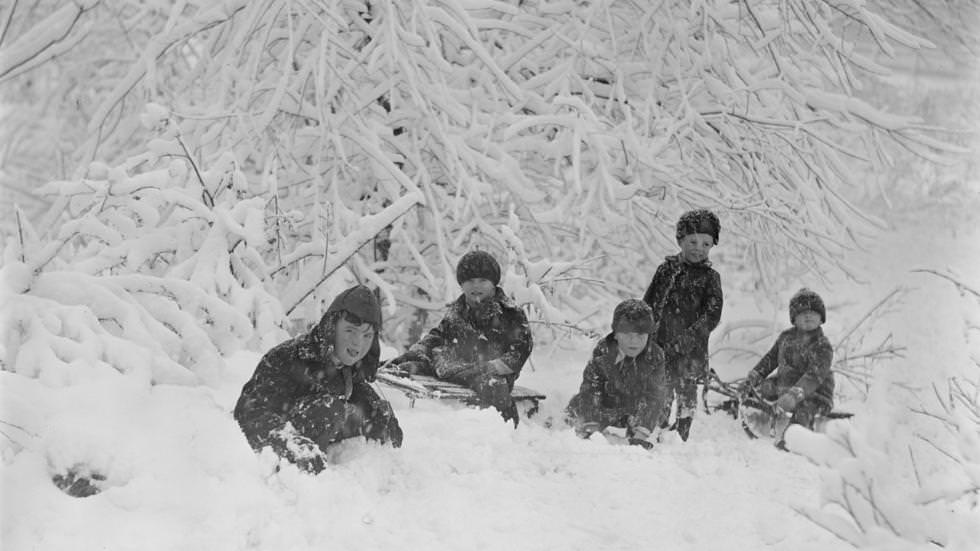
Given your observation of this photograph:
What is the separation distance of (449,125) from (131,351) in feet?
14.0

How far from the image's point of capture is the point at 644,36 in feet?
25.3

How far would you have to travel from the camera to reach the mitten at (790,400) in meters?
6.34

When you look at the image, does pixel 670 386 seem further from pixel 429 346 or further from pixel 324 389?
pixel 324 389

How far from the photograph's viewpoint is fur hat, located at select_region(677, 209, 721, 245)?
6.08 meters

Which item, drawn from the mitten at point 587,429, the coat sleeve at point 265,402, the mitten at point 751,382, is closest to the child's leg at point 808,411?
the mitten at point 751,382

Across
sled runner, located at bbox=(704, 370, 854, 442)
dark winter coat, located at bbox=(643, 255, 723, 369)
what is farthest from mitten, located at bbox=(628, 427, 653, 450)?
sled runner, located at bbox=(704, 370, 854, 442)

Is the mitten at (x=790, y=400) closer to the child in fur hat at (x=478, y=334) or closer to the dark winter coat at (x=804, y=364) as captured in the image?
the dark winter coat at (x=804, y=364)

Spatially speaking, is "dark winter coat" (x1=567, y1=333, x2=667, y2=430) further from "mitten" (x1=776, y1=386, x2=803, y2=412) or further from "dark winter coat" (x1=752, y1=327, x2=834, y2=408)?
"dark winter coat" (x1=752, y1=327, x2=834, y2=408)

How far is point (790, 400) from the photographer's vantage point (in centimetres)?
634

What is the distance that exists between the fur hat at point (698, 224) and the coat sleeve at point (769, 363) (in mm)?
1290

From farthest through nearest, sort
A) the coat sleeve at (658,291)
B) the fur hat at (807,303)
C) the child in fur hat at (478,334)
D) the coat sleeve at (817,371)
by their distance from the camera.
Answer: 1. the fur hat at (807,303)
2. the coat sleeve at (817,371)
3. the coat sleeve at (658,291)
4. the child in fur hat at (478,334)

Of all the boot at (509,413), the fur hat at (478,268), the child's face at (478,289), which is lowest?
the boot at (509,413)

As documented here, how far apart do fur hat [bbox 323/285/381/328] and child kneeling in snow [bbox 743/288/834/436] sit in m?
3.63

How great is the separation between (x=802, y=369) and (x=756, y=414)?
47cm
